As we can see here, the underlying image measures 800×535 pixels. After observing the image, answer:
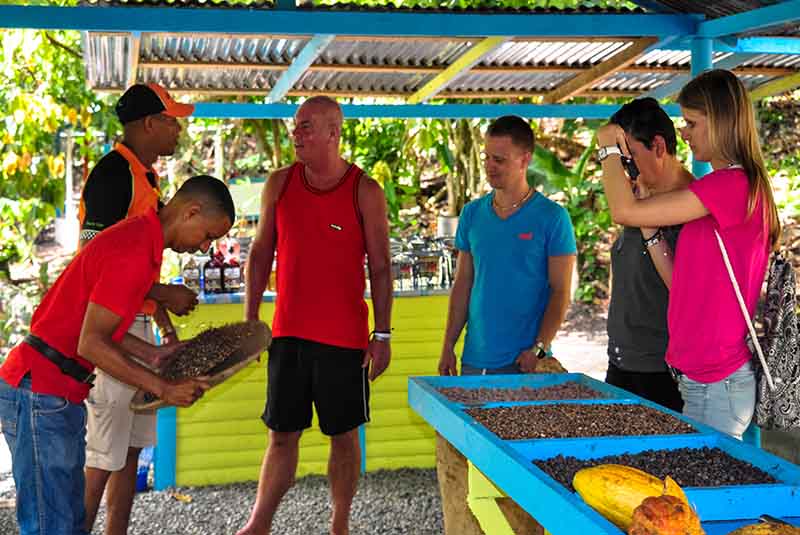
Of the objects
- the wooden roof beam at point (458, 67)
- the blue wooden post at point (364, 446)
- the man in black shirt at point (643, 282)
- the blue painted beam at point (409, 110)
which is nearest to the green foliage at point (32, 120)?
the blue painted beam at point (409, 110)

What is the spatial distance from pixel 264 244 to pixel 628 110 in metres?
1.81

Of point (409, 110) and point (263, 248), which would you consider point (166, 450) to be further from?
point (409, 110)

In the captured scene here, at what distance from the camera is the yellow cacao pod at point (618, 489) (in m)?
1.96

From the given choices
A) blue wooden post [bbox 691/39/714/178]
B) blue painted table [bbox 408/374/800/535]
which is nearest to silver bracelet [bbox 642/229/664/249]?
blue painted table [bbox 408/374/800/535]

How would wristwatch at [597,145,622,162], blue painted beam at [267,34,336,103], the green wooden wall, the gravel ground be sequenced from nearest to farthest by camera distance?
wristwatch at [597,145,622,162] < the gravel ground < blue painted beam at [267,34,336,103] < the green wooden wall

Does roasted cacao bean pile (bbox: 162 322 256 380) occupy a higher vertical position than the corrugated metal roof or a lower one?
lower

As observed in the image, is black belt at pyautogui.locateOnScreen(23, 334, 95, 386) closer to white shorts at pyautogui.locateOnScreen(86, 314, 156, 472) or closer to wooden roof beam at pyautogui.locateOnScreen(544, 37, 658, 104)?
white shorts at pyautogui.locateOnScreen(86, 314, 156, 472)

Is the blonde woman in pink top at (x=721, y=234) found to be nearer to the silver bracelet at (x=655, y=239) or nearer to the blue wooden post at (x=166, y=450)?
the silver bracelet at (x=655, y=239)

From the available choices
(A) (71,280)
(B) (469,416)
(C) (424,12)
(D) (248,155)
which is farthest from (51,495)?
(D) (248,155)

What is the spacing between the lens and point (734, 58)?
6453 mm

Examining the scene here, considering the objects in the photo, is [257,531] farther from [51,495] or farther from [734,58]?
[734,58]

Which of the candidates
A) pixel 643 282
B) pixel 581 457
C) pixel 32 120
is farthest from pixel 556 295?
pixel 32 120

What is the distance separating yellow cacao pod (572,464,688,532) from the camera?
196 cm

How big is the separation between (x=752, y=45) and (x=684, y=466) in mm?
3839
